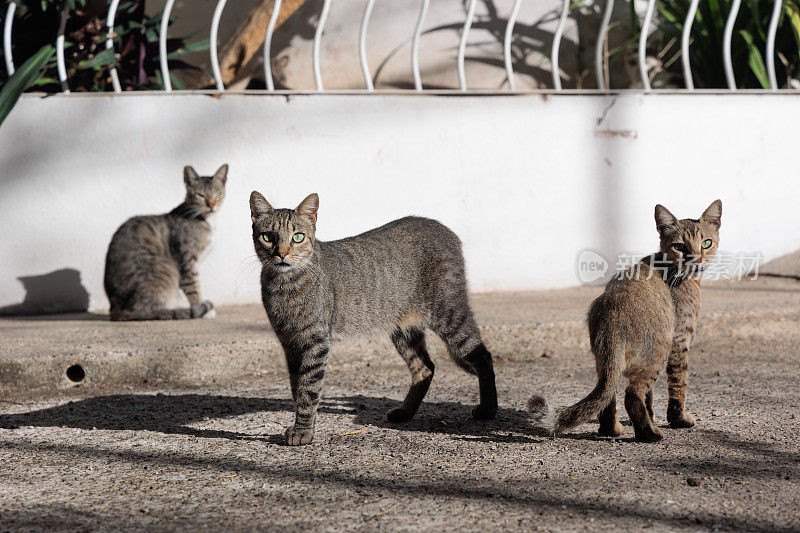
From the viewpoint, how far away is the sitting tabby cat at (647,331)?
3416mm

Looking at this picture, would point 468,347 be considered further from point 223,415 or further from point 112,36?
point 112,36

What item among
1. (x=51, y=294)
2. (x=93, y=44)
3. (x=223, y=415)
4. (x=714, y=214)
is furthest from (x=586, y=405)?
(x=93, y=44)

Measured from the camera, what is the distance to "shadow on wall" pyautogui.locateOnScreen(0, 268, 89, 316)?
622 centimetres

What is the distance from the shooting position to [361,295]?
12.8ft

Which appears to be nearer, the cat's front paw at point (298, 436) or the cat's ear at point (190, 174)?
the cat's front paw at point (298, 436)

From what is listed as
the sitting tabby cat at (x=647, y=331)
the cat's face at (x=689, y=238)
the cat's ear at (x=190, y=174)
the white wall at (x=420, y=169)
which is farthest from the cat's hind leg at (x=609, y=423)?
the cat's ear at (x=190, y=174)

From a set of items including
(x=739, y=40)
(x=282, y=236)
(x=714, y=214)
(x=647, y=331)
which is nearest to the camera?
(x=647, y=331)

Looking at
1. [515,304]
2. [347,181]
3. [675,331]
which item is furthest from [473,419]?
[347,181]

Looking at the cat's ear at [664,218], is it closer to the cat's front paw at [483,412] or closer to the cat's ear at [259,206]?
the cat's front paw at [483,412]

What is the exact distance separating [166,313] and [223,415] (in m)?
2.12

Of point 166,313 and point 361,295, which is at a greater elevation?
point 361,295

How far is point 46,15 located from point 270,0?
2005 millimetres

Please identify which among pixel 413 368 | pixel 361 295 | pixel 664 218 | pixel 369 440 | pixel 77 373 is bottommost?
pixel 369 440

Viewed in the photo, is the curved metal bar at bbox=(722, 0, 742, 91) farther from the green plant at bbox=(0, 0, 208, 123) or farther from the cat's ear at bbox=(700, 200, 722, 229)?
the green plant at bbox=(0, 0, 208, 123)
